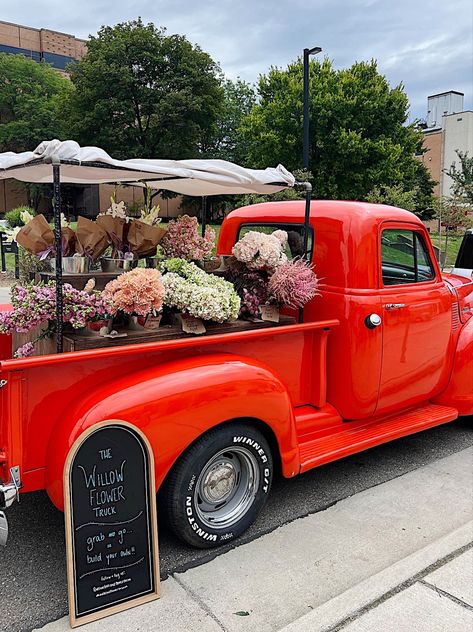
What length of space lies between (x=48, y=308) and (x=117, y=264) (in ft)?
2.96

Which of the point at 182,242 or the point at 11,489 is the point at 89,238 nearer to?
the point at 182,242

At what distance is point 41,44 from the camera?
187 ft

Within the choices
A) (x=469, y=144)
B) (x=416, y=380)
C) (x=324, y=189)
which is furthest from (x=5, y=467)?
(x=469, y=144)

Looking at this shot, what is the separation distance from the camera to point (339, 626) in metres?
2.47

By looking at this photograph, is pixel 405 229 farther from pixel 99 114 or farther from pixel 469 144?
pixel 469 144

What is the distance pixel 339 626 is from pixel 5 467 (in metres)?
1.67

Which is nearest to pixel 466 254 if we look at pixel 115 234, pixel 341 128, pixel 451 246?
pixel 115 234

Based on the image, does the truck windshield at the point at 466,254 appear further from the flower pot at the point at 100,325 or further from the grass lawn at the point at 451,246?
the grass lawn at the point at 451,246

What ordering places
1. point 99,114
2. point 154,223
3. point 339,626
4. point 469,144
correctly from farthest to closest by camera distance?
point 469,144 < point 99,114 < point 154,223 < point 339,626

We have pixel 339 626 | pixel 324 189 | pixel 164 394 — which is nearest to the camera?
pixel 339 626

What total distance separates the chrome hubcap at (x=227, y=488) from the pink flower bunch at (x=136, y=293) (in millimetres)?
898

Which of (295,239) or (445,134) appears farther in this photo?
(445,134)

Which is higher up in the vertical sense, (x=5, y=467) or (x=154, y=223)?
(x=154, y=223)

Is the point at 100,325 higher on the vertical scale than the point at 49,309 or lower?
lower
